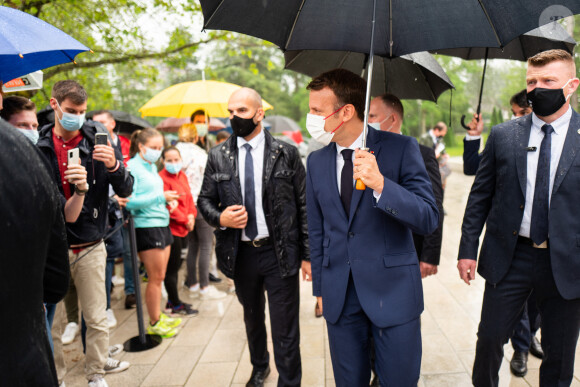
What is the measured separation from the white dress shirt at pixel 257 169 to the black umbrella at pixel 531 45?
1525 mm

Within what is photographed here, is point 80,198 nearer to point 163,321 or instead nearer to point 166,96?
point 163,321

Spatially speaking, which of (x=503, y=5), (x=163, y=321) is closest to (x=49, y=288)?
(x=503, y=5)

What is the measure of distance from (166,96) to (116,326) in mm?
3209

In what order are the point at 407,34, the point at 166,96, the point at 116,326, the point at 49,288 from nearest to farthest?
the point at 49,288 → the point at 407,34 → the point at 116,326 → the point at 166,96

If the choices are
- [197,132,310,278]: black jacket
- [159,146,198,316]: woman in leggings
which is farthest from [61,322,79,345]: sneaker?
[197,132,310,278]: black jacket

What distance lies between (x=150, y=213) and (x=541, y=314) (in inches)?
142

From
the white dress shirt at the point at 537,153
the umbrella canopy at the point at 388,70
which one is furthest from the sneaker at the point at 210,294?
the white dress shirt at the point at 537,153

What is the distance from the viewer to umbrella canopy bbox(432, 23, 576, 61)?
3203mm

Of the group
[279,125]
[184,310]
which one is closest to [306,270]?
[184,310]

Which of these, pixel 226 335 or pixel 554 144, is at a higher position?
pixel 554 144

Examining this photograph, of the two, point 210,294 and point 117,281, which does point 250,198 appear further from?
point 117,281

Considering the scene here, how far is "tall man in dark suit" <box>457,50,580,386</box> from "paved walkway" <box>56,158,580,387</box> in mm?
1068

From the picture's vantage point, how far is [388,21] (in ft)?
8.06

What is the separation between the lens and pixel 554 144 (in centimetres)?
271
